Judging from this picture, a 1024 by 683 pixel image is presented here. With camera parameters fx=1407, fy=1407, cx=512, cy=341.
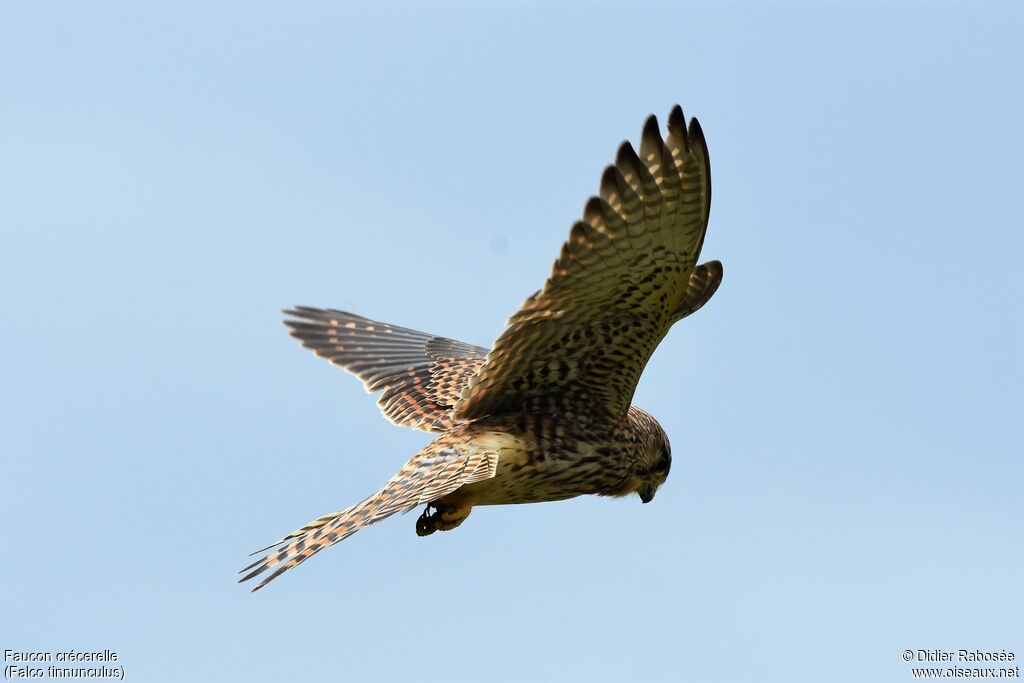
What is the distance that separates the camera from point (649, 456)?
891 cm

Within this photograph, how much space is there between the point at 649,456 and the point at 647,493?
1.35 ft

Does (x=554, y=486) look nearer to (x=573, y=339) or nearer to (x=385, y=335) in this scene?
(x=573, y=339)

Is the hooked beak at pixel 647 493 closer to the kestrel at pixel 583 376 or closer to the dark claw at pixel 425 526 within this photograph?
the kestrel at pixel 583 376

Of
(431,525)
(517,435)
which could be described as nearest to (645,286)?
(517,435)

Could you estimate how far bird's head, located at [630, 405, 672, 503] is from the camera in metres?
8.80

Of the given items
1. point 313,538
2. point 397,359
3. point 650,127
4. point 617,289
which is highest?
point 397,359

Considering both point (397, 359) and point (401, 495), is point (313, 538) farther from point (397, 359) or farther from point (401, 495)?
point (397, 359)

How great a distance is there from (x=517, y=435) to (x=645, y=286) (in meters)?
1.21

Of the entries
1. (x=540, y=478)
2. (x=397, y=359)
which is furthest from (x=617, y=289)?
(x=397, y=359)

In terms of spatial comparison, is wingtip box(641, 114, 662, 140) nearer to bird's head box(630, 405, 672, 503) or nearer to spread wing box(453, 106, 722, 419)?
spread wing box(453, 106, 722, 419)

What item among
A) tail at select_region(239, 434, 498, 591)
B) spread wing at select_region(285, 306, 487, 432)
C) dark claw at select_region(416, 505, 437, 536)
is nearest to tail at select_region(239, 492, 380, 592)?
tail at select_region(239, 434, 498, 591)

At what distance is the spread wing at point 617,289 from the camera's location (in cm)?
712

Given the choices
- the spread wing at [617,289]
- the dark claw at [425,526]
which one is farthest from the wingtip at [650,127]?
the dark claw at [425,526]

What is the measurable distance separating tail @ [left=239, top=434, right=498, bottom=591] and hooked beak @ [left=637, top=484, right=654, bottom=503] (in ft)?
5.16
